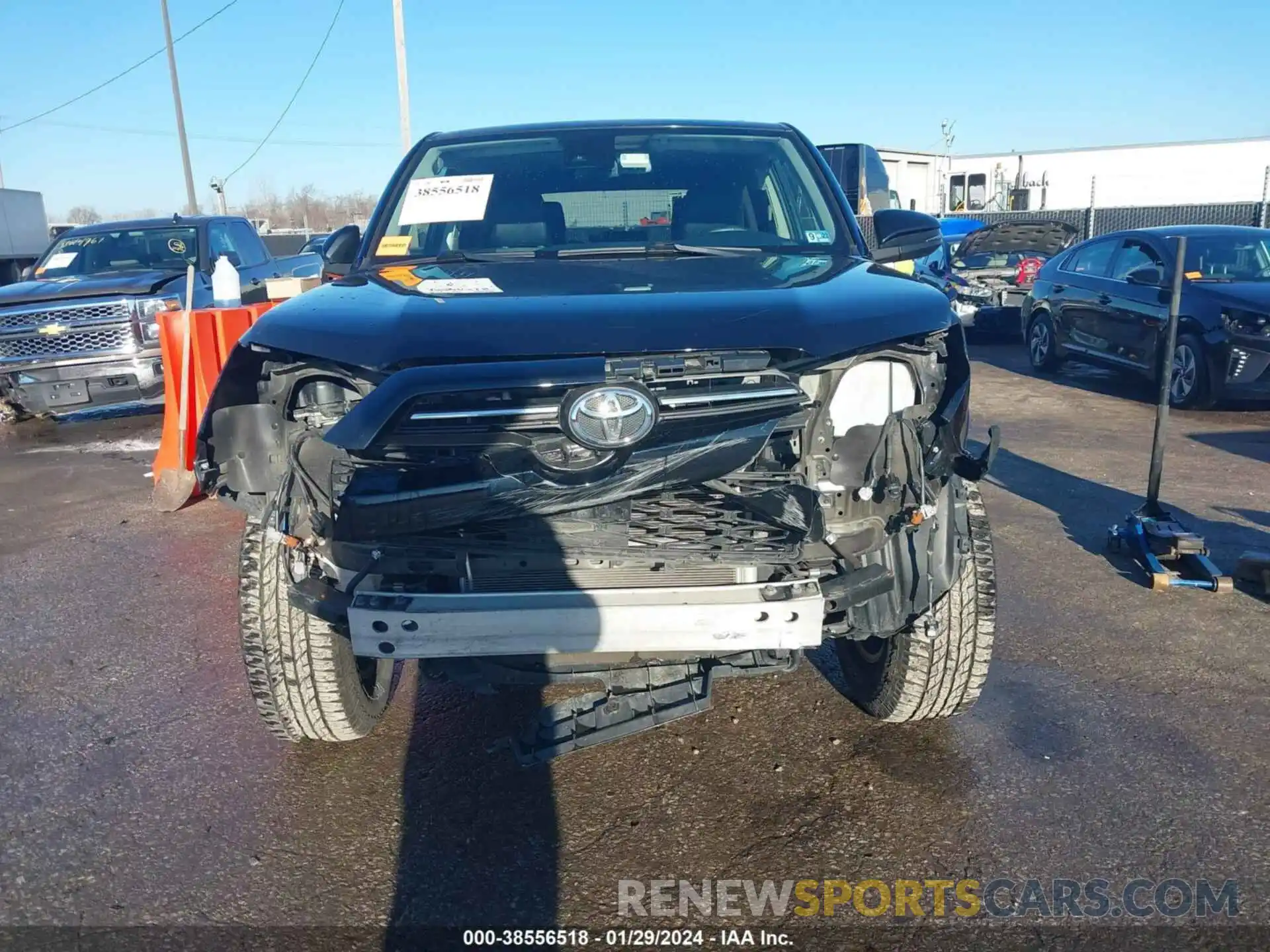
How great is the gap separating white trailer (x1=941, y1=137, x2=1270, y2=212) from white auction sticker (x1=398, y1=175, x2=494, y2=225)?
2604cm

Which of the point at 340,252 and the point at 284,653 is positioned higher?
the point at 340,252

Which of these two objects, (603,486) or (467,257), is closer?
(603,486)

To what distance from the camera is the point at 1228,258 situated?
867 cm

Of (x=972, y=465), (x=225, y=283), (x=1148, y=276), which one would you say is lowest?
(x=972, y=465)

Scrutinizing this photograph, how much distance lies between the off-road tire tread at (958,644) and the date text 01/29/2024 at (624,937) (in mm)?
949

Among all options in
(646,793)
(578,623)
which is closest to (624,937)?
(646,793)

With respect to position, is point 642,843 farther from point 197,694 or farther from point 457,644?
point 197,694

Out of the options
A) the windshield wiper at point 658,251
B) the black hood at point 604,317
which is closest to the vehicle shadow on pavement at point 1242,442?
the windshield wiper at point 658,251

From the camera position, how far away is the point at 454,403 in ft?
7.67

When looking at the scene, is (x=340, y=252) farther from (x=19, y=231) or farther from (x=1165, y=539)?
(x=19, y=231)

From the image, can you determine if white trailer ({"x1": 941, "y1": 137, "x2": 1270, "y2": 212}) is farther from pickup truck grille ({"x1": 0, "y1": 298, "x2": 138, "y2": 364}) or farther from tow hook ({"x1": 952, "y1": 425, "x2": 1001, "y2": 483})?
tow hook ({"x1": 952, "y1": 425, "x2": 1001, "y2": 483})

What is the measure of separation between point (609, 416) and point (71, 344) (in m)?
7.69

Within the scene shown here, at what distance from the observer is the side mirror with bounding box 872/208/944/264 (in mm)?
3703

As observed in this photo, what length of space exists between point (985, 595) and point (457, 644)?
5.01ft
